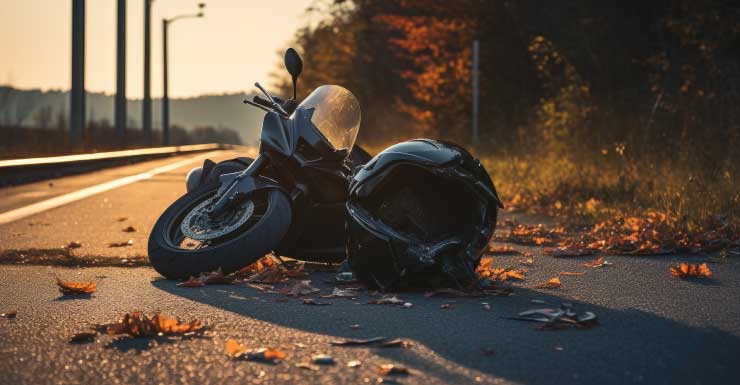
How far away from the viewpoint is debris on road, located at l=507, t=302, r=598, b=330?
4648 mm

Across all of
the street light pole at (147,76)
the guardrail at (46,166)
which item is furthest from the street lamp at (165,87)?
the guardrail at (46,166)

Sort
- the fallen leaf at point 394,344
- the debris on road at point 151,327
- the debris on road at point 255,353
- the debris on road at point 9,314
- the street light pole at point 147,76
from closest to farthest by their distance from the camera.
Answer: the debris on road at point 255,353
the fallen leaf at point 394,344
the debris on road at point 151,327
the debris on road at point 9,314
the street light pole at point 147,76

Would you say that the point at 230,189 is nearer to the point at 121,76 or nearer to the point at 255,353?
the point at 255,353

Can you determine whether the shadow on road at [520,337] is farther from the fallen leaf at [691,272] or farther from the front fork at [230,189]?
the fallen leaf at [691,272]

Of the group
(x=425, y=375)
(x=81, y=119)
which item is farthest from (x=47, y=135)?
(x=425, y=375)

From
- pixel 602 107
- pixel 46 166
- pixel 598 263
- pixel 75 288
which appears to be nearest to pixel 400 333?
pixel 75 288

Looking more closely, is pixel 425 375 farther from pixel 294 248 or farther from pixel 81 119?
pixel 81 119

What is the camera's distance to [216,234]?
6.32m

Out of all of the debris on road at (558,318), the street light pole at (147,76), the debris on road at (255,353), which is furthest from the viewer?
the street light pole at (147,76)

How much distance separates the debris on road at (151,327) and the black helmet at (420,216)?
138 cm

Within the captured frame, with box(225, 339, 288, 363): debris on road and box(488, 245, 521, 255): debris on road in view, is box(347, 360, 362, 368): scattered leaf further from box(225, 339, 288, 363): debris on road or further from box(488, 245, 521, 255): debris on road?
box(488, 245, 521, 255): debris on road

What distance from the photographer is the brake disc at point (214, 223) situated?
20.8ft

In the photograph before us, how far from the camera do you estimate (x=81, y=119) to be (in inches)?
1198

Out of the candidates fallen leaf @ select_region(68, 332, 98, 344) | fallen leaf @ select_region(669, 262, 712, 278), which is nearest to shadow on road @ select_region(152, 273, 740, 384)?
fallen leaf @ select_region(68, 332, 98, 344)
